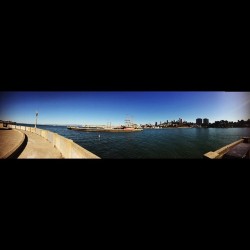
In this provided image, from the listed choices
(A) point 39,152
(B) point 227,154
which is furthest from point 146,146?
(A) point 39,152

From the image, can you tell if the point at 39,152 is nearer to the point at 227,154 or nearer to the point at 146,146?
the point at 227,154

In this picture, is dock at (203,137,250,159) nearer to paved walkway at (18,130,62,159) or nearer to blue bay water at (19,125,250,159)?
paved walkway at (18,130,62,159)

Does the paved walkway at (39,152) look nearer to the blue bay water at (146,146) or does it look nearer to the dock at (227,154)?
the dock at (227,154)

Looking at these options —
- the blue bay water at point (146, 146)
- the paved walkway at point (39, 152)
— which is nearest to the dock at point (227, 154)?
the paved walkway at point (39, 152)

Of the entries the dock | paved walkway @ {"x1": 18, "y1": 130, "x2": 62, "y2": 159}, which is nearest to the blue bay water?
the dock

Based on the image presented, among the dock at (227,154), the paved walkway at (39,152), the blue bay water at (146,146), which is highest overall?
the paved walkway at (39,152)

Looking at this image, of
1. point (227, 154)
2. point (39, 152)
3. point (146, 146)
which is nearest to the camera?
point (39, 152)
